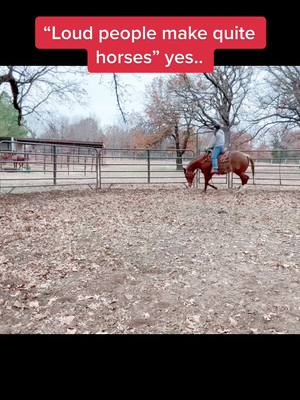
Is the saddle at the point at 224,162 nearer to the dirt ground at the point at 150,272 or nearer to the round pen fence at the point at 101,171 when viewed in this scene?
the round pen fence at the point at 101,171

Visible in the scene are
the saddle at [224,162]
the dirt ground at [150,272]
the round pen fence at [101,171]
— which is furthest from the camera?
the round pen fence at [101,171]

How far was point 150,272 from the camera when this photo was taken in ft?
10.8

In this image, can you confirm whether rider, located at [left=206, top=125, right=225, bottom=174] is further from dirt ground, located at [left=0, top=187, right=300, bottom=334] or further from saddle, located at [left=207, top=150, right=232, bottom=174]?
dirt ground, located at [left=0, top=187, right=300, bottom=334]

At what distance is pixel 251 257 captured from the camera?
3.68 meters

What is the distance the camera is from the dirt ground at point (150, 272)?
7.88ft

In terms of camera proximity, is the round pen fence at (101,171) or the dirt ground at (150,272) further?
the round pen fence at (101,171)

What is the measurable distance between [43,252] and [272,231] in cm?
347

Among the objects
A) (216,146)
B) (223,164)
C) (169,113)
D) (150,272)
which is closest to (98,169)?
(216,146)

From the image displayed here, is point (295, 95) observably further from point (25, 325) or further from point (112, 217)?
point (25, 325)

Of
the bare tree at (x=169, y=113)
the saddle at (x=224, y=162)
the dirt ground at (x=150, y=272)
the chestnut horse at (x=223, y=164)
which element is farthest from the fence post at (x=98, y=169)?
the bare tree at (x=169, y=113)

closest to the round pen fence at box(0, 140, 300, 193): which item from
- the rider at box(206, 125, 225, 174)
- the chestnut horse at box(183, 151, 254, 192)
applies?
the chestnut horse at box(183, 151, 254, 192)

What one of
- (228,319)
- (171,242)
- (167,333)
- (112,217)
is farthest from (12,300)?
(112,217)

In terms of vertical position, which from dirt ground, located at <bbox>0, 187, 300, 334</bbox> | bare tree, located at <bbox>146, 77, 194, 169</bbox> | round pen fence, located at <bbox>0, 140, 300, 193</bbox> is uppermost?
bare tree, located at <bbox>146, 77, 194, 169</bbox>

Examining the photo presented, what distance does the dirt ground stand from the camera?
240cm
